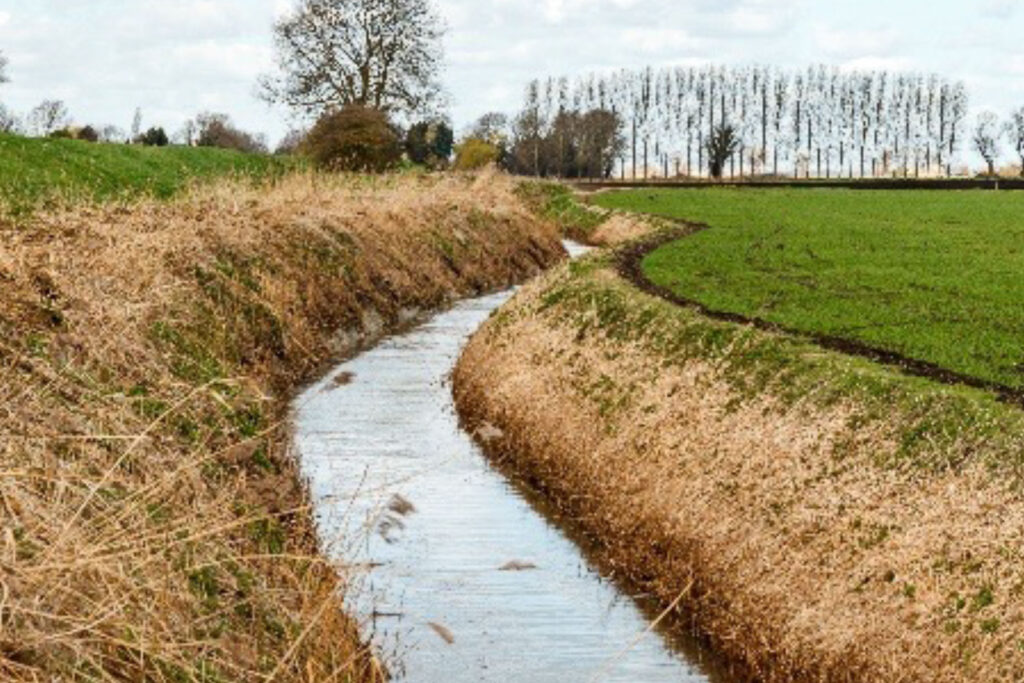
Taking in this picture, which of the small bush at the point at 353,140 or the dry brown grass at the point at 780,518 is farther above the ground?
the small bush at the point at 353,140

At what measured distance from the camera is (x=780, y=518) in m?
11.2

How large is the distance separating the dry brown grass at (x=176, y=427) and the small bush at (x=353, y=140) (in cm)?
2161

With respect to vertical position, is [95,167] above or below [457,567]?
above

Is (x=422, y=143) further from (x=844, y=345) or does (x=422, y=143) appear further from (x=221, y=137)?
(x=844, y=345)

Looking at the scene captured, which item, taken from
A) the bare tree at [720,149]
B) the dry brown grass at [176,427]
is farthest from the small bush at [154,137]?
the bare tree at [720,149]

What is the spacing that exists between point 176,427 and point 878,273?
728 inches

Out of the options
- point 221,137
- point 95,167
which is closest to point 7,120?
point 221,137

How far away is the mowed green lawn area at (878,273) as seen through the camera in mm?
17859

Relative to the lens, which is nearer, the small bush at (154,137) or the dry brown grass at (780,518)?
the dry brown grass at (780,518)

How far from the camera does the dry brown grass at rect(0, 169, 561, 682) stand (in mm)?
5781

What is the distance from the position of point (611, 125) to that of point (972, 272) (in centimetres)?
9120

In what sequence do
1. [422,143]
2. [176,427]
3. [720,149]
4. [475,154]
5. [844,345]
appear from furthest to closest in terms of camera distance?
[720,149], [475,154], [422,143], [844,345], [176,427]

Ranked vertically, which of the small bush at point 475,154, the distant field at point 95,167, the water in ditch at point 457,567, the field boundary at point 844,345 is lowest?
the water in ditch at point 457,567

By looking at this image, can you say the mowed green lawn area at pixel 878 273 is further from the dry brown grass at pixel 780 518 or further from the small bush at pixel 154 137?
the small bush at pixel 154 137
